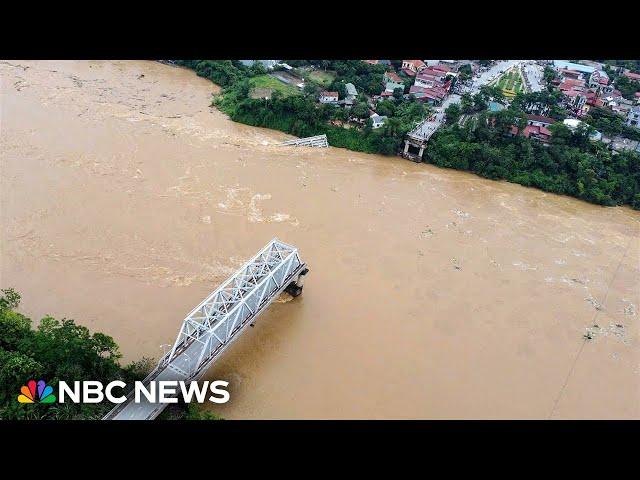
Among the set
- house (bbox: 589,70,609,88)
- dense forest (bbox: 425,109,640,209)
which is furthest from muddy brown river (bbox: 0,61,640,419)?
house (bbox: 589,70,609,88)

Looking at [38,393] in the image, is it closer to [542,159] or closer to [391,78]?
[542,159]

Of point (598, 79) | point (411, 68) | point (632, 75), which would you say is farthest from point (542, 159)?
point (632, 75)

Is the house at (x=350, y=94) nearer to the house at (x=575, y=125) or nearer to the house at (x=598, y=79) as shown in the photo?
the house at (x=575, y=125)

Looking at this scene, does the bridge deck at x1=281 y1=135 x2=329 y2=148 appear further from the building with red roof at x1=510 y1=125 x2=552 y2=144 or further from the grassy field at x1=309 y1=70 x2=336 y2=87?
the building with red roof at x1=510 y1=125 x2=552 y2=144

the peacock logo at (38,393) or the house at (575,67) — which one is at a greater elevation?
the house at (575,67)

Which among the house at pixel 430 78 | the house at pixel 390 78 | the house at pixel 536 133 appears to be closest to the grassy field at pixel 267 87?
the house at pixel 390 78

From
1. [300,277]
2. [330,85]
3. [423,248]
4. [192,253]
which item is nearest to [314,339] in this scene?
[300,277]
